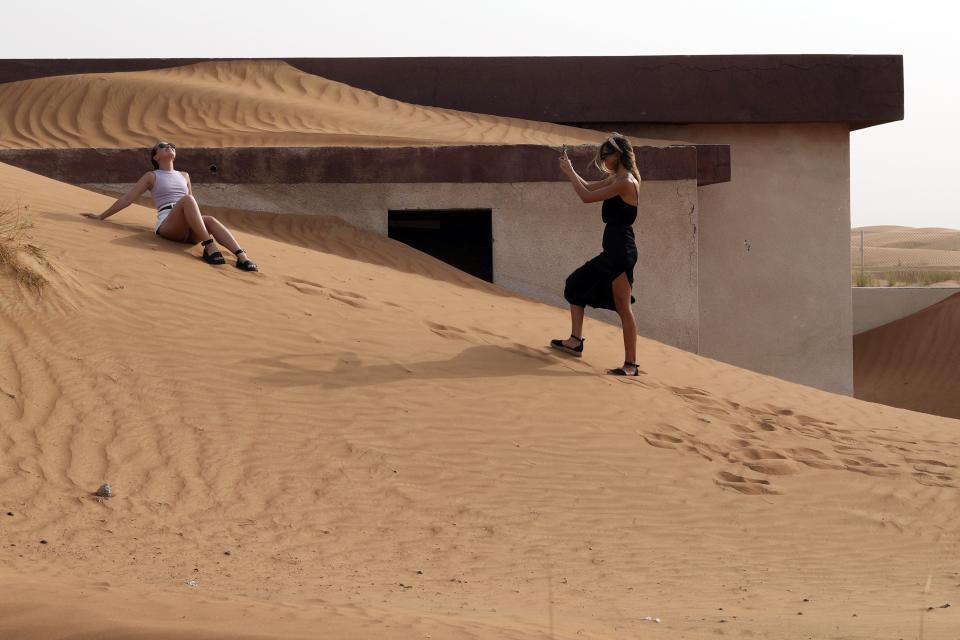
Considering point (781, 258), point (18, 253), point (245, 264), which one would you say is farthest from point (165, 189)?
point (781, 258)

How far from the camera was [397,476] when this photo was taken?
690 cm

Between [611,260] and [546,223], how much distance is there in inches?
191

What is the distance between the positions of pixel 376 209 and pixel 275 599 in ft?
30.7

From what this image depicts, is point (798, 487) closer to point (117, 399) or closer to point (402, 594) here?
point (402, 594)

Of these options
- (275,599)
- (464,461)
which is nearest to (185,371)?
(464,461)

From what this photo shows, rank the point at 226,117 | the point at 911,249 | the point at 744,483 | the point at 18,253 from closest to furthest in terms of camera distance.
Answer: the point at 744,483
the point at 18,253
the point at 226,117
the point at 911,249

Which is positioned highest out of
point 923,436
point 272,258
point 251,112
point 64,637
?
point 251,112

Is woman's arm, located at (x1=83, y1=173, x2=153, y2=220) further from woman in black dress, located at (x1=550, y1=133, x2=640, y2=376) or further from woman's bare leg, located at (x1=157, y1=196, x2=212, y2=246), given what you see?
woman in black dress, located at (x1=550, y1=133, x2=640, y2=376)

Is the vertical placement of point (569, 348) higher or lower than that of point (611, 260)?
lower

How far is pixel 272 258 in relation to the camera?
10.8m

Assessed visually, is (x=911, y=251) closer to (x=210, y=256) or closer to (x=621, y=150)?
(x=621, y=150)

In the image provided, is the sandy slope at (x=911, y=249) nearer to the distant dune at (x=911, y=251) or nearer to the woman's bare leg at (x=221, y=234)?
the distant dune at (x=911, y=251)

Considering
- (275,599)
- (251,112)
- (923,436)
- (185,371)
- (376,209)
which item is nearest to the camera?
(275,599)

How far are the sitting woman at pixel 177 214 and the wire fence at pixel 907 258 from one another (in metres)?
14.4
